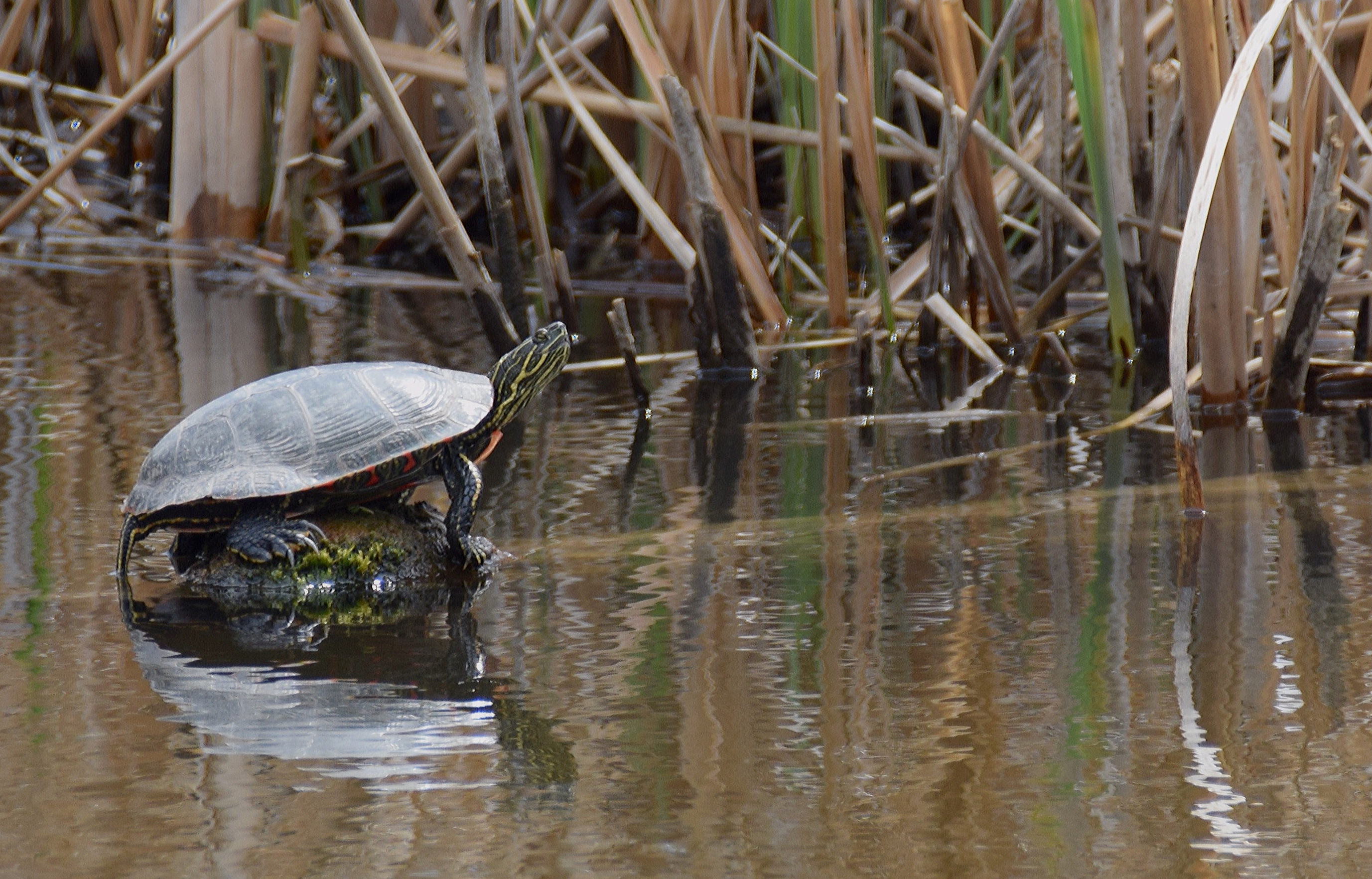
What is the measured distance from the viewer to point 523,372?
2.90 meters

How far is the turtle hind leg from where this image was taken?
8.29 ft

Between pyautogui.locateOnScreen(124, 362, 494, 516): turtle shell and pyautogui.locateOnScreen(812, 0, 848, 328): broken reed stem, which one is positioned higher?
pyautogui.locateOnScreen(812, 0, 848, 328): broken reed stem

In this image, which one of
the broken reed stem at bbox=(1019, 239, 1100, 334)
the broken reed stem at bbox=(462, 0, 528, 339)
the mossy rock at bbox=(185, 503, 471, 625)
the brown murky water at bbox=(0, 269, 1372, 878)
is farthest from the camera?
the broken reed stem at bbox=(1019, 239, 1100, 334)

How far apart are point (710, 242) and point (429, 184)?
76 centimetres

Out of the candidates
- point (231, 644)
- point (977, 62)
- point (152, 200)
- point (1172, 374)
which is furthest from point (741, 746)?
point (152, 200)

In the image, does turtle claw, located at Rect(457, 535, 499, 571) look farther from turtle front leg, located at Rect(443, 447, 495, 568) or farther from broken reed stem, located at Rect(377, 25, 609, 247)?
broken reed stem, located at Rect(377, 25, 609, 247)

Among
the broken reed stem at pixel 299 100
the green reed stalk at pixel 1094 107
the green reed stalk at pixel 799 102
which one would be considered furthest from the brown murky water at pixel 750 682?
the broken reed stem at pixel 299 100

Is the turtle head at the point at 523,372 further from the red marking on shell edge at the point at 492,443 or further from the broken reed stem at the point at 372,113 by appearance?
the broken reed stem at the point at 372,113

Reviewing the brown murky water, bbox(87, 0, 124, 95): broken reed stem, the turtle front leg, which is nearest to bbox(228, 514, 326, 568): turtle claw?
the brown murky water

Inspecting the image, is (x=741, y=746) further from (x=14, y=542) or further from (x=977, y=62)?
(x=977, y=62)

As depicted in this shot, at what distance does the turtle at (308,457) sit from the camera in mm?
2559

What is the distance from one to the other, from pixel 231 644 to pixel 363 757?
0.57m

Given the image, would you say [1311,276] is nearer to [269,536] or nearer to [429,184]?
[429,184]

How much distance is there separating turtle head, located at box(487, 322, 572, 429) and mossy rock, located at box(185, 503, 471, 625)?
0.97 feet
